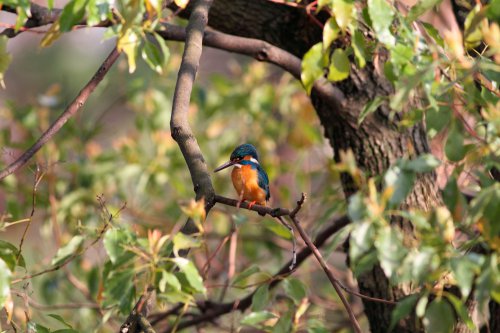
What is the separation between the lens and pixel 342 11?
5.94 ft

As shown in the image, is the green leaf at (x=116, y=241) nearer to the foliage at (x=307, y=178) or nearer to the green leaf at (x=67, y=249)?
the foliage at (x=307, y=178)

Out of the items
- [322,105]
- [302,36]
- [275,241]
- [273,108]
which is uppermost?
[302,36]

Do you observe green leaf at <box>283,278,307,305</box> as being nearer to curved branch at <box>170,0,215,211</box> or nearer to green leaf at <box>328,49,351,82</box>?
curved branch at <box>170,0,215,211</box>

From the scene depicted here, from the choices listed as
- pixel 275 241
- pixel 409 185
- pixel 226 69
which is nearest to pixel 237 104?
pixel 275 241

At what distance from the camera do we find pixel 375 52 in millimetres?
2164

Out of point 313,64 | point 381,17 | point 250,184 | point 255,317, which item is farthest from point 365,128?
point 255,317

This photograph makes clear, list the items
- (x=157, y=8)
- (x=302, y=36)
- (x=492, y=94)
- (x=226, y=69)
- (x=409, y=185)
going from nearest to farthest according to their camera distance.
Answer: (x=409, y=185), (x=157, y=8), (x=492, y=94), (x=302, y=36), (x=226, y=69)

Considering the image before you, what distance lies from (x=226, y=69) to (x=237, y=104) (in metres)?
6.78

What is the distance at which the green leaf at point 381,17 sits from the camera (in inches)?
72.9

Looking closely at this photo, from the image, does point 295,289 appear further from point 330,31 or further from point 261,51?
point 261,51

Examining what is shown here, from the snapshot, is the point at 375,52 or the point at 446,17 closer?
the point at 375,52

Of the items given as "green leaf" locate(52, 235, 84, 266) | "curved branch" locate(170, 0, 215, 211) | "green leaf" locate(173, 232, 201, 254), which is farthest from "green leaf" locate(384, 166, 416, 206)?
"green leaf" locate(52, 235, 84, 266)

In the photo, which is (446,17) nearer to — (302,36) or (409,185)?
(302,36)

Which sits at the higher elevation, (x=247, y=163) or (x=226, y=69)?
(x=247, y=163)
